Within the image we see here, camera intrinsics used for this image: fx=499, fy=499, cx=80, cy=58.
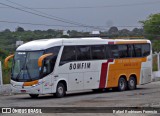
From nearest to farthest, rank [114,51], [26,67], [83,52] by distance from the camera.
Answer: [26,67], [83,52], [114,51]

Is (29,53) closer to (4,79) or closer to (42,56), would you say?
(42,56)

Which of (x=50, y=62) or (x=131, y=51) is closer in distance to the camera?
(x=50, y=62)

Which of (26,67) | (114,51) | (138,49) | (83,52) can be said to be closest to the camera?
(26,67)

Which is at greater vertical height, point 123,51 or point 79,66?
point 123,51

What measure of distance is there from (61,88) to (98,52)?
159 inches

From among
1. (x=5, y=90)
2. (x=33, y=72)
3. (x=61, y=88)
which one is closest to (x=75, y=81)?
(x=61, y=88)

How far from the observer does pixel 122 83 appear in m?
32.2

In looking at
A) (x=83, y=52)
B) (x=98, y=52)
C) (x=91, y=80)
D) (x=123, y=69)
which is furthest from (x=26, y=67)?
(x=123, y=69)

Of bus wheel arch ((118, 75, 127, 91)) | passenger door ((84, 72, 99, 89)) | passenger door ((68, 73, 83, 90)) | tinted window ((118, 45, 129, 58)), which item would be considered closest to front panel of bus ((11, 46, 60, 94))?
passenger door ((68, 73, 83, 90))

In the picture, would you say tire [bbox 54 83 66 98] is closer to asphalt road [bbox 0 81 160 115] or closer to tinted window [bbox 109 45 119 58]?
asphalt road [bbox 0 81 160 115]

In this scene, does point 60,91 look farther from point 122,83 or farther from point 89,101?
point 122,83

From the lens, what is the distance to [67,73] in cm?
2756

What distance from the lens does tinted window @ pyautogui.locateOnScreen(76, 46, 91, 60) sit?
28.5 metres

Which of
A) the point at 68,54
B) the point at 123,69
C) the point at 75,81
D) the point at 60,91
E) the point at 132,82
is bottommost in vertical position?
the point at 60,91
